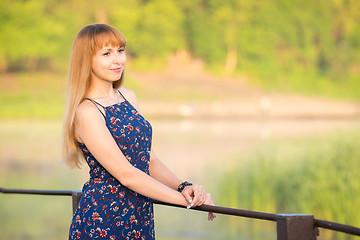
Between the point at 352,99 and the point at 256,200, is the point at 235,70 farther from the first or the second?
the point at 256,200

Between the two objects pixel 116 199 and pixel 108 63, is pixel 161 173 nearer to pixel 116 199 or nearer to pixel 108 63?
pixel 116 199

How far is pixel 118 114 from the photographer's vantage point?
1.59 metres

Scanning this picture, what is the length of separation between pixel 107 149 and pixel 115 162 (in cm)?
3

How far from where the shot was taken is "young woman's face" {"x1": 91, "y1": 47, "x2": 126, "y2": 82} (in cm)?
158

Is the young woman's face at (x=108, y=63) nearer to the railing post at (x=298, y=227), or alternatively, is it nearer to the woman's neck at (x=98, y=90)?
the woman's neck at (x=98, y=90)

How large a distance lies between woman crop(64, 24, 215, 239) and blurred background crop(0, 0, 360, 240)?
11415 millimetres

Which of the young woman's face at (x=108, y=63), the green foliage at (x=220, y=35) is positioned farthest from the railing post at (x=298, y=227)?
the green foliage at (x=220, y=35)

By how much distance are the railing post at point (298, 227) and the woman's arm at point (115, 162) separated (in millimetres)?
298

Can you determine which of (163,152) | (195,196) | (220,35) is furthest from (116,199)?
(220,35)

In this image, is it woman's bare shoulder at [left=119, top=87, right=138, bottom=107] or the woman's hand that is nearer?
the woman's hand

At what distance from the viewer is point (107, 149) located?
150cm

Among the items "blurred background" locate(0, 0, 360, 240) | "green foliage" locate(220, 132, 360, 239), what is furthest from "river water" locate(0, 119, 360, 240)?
"green foliage" locate(220, 132, 360, 239)

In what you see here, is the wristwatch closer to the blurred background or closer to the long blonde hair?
the long blonde hair

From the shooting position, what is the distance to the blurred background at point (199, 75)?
47.8ft
